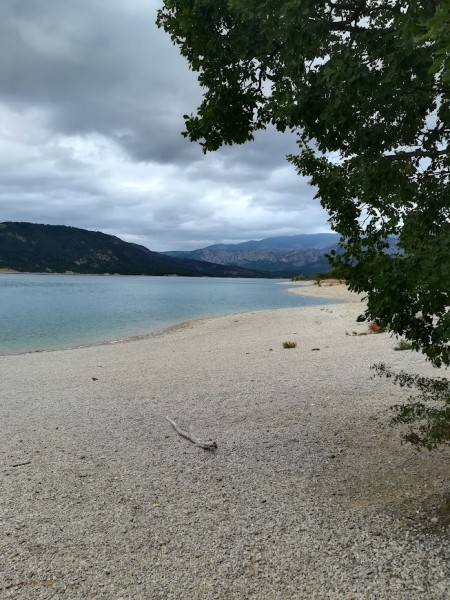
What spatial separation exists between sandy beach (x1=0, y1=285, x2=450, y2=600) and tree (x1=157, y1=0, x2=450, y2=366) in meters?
2.09

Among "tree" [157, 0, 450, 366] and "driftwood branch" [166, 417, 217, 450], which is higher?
"tree" [157, 0, 450, 366]

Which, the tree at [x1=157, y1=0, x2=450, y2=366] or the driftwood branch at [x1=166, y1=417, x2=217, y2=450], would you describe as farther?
the driftwood branch at [x1=166, y1=417, x2=217, y2=450]

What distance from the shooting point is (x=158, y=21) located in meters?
6.32

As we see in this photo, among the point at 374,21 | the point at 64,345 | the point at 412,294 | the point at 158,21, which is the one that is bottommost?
the point at 64,345

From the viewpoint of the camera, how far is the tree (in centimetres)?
399

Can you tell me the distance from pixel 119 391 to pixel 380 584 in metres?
8.81

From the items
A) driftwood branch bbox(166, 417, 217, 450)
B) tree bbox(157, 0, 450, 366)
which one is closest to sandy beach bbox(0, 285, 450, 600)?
driftwood branch bbox(166, 417, 217, 450)

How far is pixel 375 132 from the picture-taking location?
4.70 metres

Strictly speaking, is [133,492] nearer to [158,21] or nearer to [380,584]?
[380,584]

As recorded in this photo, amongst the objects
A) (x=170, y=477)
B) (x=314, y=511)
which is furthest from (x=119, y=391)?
(x=314, y=511)

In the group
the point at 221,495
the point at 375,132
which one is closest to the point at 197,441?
the point at 221,495

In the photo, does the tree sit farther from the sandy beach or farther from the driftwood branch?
the driftwood branch

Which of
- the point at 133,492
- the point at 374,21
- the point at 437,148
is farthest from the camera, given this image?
the point at 133,492

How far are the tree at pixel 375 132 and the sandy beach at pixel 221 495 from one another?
2089mm
